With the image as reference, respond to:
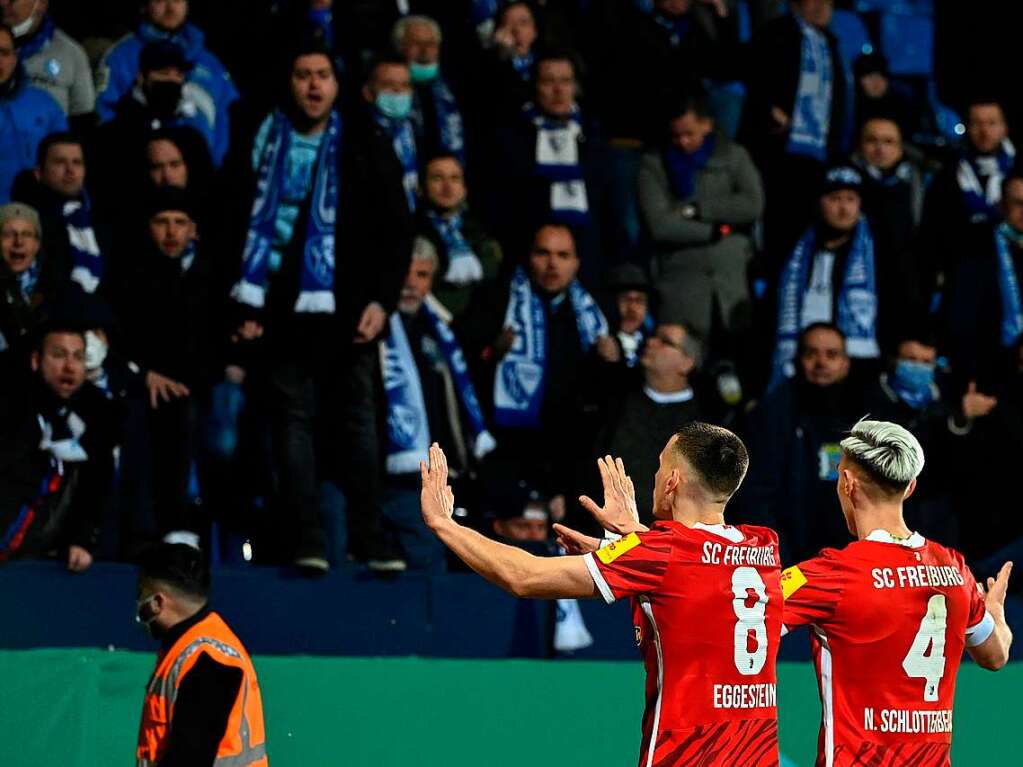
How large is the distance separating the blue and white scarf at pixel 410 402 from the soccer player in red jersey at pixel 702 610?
13.4ft

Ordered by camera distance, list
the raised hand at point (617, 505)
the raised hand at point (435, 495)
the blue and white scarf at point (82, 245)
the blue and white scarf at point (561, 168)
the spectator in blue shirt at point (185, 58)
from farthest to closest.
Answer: the blue and white scarf at point (561, 168)
the spectator in blue shirt at point (185, 58)
the blue and white scarf at point (82, 245)
the raised hand at point (617, 505)
the raised hand at point (435, 495)

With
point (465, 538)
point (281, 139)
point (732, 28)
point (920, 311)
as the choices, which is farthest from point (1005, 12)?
point (465, 538)

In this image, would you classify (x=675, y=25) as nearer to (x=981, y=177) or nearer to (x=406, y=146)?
(x=981, y=177)

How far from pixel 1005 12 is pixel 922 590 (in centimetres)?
1182

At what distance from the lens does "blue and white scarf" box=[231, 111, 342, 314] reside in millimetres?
10164

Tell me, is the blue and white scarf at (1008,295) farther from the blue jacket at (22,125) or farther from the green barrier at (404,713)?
the blue jacket at (22,125)

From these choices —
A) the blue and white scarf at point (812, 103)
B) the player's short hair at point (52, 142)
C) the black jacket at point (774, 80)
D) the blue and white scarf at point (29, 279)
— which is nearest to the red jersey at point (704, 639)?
the blue and white scarf at point (29, 279)

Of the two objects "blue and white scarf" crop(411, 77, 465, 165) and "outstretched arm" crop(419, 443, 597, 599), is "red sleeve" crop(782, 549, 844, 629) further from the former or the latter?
"blue and white scarf" crop(411, 77, 465, 165)

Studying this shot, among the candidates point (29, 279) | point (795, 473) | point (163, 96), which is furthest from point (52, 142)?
point (795, 473)

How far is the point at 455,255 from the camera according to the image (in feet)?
38.9

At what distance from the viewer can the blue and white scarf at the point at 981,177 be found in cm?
1344

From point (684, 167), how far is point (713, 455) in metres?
6.81

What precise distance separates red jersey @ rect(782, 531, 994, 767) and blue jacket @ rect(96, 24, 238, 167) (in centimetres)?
638

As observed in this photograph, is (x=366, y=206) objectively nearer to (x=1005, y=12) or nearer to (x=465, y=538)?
(x=465, y=538)
